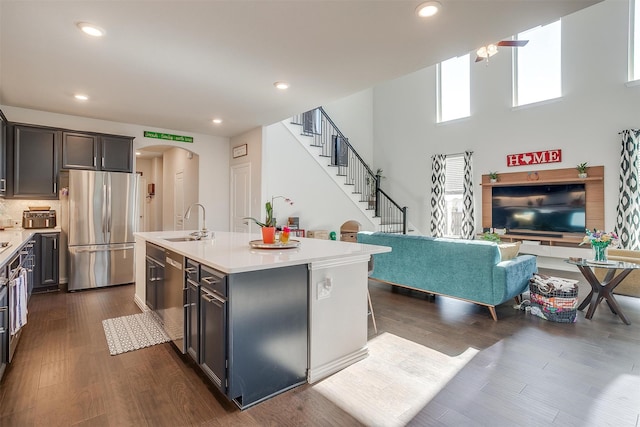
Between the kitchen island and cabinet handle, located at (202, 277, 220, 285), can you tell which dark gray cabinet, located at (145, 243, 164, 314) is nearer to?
the kitchen island

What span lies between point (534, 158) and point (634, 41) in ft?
7.85

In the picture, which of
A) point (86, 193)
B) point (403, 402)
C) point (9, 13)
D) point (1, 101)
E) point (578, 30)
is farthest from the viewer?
point (578, 30)

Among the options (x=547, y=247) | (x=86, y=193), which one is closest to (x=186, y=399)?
(x=86, y=193)

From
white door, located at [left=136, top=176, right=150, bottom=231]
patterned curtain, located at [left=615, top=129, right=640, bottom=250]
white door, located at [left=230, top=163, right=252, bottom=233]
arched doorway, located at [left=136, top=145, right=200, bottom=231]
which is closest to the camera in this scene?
patterned curtain, located at [left=615, top=129, right=640, bottom=250]

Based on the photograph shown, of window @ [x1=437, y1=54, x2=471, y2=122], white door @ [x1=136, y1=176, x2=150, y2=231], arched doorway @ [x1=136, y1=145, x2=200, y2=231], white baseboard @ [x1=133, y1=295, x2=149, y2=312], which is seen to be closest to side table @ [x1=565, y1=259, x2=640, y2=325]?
window @ [x1=437, y1=54, x2=471, y2=122]

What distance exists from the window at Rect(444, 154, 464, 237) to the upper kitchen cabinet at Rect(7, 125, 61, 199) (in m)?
8.01

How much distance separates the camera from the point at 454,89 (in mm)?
8117

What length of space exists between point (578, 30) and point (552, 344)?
635 cm

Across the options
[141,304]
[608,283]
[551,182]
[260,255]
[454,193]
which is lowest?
[141,304]

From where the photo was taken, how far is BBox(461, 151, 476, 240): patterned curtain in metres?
7.50

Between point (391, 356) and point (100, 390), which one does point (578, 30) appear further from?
point (100, 390)

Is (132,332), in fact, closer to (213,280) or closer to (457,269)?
(213,280)

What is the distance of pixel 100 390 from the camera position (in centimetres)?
225

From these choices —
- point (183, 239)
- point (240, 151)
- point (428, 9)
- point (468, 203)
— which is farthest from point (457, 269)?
point (240, 151)
